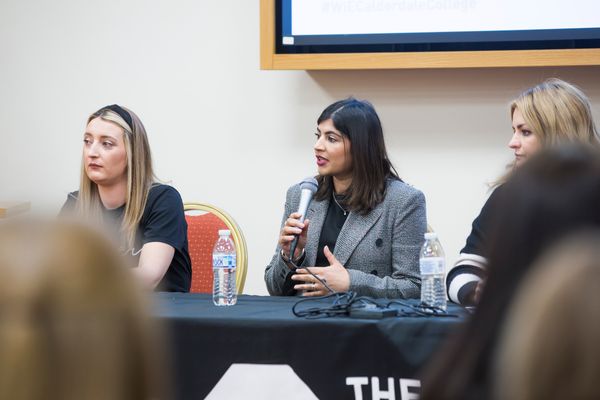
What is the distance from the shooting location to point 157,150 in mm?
4289

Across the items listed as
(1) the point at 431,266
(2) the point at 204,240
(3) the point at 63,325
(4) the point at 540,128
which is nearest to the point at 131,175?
(2) the point at 204,240

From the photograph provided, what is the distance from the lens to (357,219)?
9.96 ft

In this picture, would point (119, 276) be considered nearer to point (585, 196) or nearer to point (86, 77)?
point (585, 196)

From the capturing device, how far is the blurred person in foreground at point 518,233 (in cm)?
92

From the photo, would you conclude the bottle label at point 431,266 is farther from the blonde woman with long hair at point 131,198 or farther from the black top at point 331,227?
the blonde woman with long hair at point 131,198

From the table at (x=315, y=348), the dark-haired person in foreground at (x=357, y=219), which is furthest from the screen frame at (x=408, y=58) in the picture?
the table at (x=315, y=348)

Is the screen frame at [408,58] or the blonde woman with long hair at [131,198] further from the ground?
the screen frame at [408,58]

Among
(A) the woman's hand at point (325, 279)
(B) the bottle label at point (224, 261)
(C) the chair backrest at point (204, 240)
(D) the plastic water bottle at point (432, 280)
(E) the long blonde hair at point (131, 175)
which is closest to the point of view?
(D) the plastic water bottle at point (432, 280)

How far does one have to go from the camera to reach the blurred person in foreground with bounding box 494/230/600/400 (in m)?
0.65

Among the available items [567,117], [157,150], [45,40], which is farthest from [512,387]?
[45,40]

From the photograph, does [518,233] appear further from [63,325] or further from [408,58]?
[408,58]

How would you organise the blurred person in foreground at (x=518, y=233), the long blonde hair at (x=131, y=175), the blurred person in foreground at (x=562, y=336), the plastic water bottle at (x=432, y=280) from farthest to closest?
the long blonde hair at (x=131, y=175) → the plastic water bottle at (x=432, y=280) → the blurred person in foreground at (x=518, y=233) → the blurred person in foreground at (x=562, y=336)

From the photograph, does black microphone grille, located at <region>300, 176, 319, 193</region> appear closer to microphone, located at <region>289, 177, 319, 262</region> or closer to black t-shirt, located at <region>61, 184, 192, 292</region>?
microphone, located at <region>289, 177, 319, 262</region>

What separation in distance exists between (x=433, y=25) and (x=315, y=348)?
207 cm
